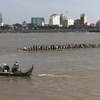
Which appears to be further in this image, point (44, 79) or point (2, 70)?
point (2, 70)

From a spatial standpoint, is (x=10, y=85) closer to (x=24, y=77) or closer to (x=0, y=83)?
(x=0, y=83)

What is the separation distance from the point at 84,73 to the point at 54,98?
648 centimetres

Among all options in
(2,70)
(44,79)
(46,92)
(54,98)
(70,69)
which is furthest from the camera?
(70,69)

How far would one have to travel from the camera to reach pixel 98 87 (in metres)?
14.9

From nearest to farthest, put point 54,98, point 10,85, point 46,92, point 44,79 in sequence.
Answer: point 54,98
point 46,92
point 10,85
point 44,79

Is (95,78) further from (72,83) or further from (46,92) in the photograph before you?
(46,92)

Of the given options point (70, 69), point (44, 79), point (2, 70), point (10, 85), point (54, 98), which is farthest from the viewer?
point (70, 69)

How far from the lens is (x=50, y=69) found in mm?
21281

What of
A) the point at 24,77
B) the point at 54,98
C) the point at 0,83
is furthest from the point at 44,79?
the point at 54,98

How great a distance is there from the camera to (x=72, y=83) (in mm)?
15961

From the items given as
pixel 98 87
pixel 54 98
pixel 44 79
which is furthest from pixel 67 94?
pixel 44 79

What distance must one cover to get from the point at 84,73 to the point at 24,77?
14.9 feet

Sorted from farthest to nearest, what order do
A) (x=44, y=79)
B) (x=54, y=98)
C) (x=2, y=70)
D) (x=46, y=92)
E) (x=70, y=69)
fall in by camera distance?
(x=70, y=69) < (x=2, y=70) < (x=44, y=79) < (x=46, y=92) < (x=54, y=98)

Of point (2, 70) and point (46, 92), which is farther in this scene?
point (2, 70)
